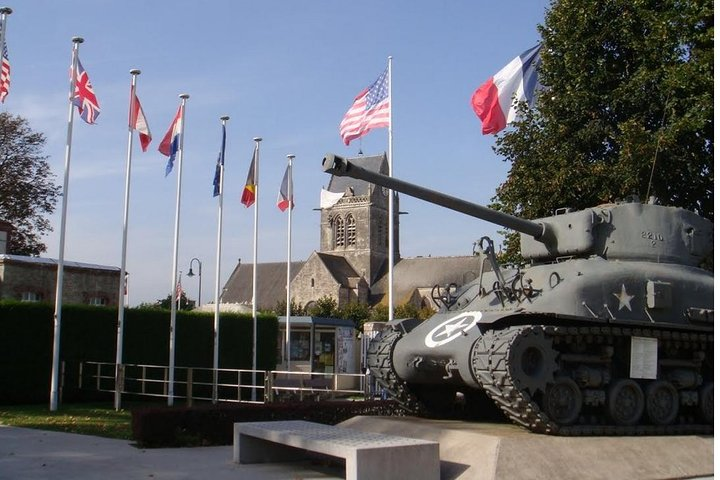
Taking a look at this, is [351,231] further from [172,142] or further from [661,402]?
[661,402]

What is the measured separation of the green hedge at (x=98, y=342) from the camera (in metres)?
22.4

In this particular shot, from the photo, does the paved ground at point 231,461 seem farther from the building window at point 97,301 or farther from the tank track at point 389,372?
the building window at point 97,301

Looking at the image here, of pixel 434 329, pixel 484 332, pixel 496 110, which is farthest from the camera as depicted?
pixel 496 110

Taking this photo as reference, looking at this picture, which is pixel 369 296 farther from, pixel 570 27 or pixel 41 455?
pixel 41 455

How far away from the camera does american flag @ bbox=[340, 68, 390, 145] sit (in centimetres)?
2327

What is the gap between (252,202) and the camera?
92.4 ft

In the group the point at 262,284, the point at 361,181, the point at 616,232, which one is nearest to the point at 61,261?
the point at 616,232

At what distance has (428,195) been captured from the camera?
41.7ft

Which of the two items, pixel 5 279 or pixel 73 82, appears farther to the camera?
pixel 5 279

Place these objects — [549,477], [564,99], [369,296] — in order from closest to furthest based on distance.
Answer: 1. [549,477]
2. [564,99]
3. [369,296]

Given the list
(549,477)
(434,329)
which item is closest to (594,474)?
(549,477)

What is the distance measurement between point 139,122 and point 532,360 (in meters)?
14.3

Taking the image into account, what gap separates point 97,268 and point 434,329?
64.1 ft

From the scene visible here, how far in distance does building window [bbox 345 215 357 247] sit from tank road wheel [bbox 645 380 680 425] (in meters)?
85.3
